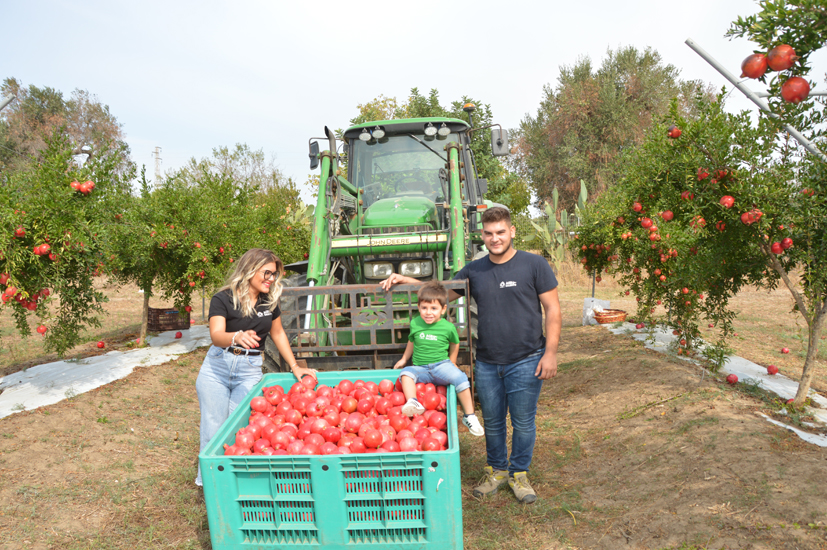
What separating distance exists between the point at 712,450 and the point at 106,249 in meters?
6.17

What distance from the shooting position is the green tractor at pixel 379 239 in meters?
4.35

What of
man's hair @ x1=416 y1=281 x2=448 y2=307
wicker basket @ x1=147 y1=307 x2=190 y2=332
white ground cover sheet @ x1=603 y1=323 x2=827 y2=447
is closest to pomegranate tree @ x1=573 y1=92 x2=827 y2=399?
white ground cover sheet @ x1=603 y1=323 x2=827 y2=447

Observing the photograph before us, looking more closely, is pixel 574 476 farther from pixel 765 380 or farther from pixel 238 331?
pixel 765 380

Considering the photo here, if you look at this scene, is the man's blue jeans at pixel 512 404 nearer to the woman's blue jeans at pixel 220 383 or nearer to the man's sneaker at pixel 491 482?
the man's sneaker at pixel 491 482

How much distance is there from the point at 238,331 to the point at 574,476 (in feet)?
9.61

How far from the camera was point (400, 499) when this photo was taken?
7.97 feet

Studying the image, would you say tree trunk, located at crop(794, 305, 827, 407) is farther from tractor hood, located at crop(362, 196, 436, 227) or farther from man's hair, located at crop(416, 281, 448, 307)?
tractor hood, located at crop(362, 196, 436, 227)

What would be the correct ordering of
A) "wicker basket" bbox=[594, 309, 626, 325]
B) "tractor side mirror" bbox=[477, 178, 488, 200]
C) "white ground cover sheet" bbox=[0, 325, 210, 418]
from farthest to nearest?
"wicker basket" bbox=[594, 309, 626, 325] < "tractor side mirror" bbox=[477, 178, 488, 200] < "white ground cover sheet" bbox=[0, 325, 210, 418]

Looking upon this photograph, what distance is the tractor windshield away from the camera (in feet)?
22.2

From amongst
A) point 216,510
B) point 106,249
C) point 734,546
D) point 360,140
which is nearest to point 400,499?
point 216,510

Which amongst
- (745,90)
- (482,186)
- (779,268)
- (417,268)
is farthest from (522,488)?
(745,90)

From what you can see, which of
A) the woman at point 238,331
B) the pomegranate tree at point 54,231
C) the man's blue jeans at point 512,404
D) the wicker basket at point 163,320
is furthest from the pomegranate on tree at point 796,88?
the wicker basket at point 163,320

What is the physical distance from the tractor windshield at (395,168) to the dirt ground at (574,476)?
3.21 metres

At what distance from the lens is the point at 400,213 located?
6.09 meters
